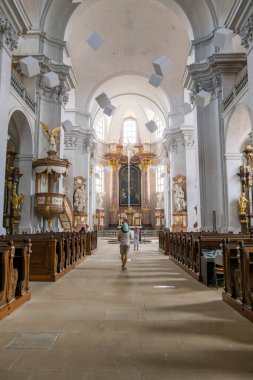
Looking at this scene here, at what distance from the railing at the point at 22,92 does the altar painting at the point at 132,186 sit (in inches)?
734

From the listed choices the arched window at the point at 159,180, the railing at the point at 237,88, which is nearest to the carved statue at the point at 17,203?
the railing at the point at 237,88

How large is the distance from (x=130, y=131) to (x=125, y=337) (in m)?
30.7

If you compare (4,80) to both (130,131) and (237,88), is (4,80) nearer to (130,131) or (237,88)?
(237,88)

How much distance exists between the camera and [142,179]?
103ft

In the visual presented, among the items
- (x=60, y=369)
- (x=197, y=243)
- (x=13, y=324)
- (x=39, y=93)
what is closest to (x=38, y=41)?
(x=39, y=93)

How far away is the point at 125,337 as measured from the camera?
3104mm

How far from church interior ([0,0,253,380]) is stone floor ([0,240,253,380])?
0.02 metres

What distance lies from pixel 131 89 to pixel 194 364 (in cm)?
2616

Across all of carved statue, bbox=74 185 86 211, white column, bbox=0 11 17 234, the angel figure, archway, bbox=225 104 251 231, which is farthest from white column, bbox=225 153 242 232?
carved statue, bbox=74 185 86 211

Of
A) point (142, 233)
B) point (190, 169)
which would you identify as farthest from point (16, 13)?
point (142, 233)

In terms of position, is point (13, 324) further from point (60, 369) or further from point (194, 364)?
point (194, 364)

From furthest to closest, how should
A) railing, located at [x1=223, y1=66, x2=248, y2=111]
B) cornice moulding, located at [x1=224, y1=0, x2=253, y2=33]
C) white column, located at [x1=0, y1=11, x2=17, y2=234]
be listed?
railing, located at [x1=223, y1=66, x2=248, y2=111] → cornice moulding, located at [x1=224, y1=0, x2=253, y2=33] → white column, located at [x1=0, y1=11, x2=17, y2=234]

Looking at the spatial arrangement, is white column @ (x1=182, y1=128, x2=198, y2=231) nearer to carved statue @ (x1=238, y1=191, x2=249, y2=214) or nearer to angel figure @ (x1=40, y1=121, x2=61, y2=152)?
carved statue @ (x1=238, y1=191, x2=249, y2=214)

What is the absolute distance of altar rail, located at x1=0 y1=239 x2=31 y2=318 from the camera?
3.86 metres
